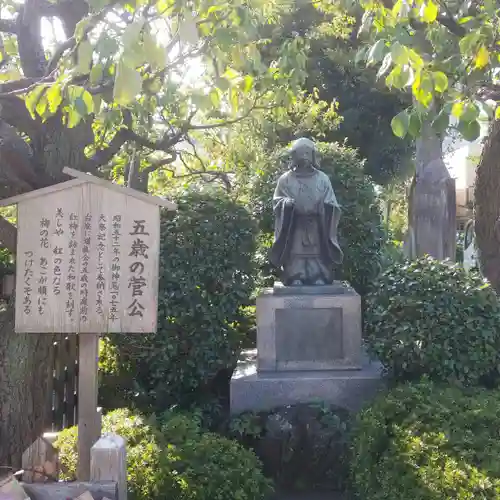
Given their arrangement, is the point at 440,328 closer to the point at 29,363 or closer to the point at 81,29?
the point at 29,363

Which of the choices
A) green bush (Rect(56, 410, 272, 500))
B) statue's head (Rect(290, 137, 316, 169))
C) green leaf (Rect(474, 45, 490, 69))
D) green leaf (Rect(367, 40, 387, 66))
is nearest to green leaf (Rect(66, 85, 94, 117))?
green leaf (Rect(367, 40, 387, 66))

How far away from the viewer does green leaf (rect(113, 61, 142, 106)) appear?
8.03 feet

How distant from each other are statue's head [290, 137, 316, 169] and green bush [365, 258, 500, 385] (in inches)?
63.8

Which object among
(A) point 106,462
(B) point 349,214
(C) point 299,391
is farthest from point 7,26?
(B) point 349,214

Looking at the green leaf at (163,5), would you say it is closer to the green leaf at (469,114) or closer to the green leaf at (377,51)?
the green leaf at (377,51)

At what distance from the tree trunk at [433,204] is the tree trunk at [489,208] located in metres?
3.71

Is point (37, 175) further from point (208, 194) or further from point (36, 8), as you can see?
point (208, 194)

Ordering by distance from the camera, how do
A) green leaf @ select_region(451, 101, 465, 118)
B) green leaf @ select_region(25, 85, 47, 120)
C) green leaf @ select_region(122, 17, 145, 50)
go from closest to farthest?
green leaf @ select_region(122, 17, 145, 50)
green leaf @ select_region(451, 101, 465, 118)
green leaf @ select_region(25, 85, 47, 120)

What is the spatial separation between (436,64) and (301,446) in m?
2.99

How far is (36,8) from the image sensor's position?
4.29 metres

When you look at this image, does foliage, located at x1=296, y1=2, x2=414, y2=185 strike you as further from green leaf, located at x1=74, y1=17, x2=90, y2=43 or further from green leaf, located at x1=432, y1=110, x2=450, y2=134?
green leaf, located at x1=74, y1=17, x2=90, y2=43

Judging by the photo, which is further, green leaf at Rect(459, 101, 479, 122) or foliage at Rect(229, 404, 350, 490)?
foliage at Rect(229, 404, 350, 490)

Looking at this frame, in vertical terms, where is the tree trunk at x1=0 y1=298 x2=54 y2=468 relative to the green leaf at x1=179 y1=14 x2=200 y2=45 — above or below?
below

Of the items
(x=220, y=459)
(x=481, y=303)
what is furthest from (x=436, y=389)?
(x=220, y=459)
